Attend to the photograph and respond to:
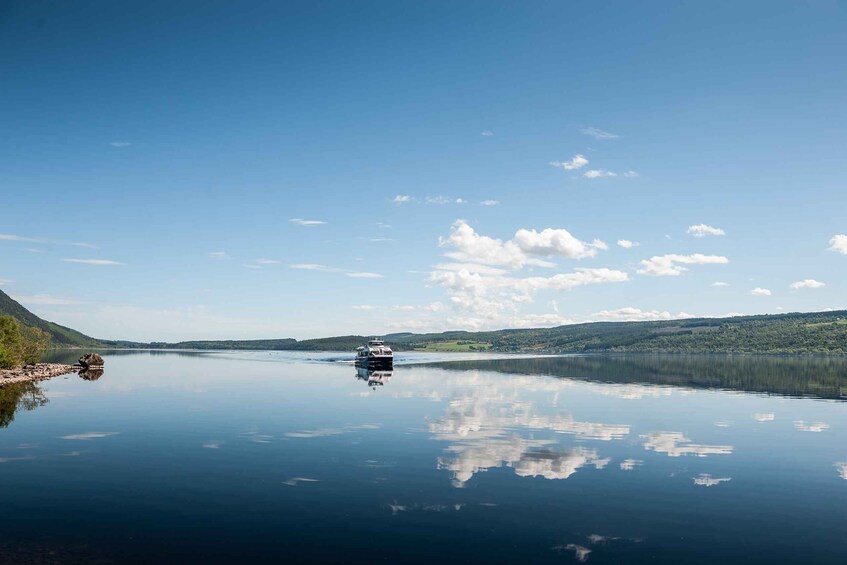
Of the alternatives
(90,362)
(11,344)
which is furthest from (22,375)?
(90,362)

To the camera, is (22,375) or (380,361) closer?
(22,375)

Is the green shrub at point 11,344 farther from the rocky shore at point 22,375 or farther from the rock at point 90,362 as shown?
the rock at point 90,362

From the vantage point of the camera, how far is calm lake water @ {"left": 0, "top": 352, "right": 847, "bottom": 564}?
2317 centimetres

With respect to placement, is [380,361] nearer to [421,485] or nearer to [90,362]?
[90,362]

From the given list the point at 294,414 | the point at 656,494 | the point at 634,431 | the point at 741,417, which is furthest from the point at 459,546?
the point at 741,417

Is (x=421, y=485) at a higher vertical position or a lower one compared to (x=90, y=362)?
lower

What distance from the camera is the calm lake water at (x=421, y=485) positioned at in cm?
2317

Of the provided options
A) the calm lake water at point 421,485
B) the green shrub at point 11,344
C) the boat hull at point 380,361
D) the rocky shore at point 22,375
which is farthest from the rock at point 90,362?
the calm lake water at point 421,485

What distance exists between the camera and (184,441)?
1838 inches

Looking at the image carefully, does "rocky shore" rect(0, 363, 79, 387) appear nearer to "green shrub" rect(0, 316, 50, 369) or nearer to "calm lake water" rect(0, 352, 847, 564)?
"green shrub" rect(0, 316, 50, 369)

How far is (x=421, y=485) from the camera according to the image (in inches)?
1278

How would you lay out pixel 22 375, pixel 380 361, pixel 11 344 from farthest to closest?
1. pixel 380 361
2. pixel 11 344
3. pixel 22 375

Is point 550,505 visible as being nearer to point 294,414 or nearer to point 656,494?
point 656,494

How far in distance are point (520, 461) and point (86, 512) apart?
25.0m
